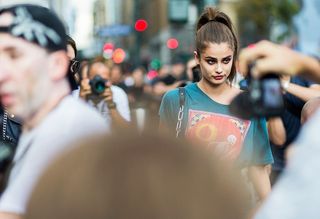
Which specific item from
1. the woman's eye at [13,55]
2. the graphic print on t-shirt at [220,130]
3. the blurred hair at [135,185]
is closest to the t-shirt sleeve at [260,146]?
the graphic print on t-shirt at [220,130]

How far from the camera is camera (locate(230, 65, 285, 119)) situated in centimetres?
243

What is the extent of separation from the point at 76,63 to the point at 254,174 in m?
1.27

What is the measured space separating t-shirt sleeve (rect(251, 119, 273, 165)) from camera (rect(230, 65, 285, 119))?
9.01ft

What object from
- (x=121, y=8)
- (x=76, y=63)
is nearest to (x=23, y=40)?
(x=76, y=63)

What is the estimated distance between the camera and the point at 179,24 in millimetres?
48875

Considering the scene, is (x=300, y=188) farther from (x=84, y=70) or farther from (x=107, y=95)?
(x=84, y=70)

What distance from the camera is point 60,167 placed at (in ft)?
6.22

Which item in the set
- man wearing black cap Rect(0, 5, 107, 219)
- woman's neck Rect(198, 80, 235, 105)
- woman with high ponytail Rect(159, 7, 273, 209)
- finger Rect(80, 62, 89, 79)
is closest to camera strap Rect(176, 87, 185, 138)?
woman with high ponytail Rect(159, 7, 273, 209)

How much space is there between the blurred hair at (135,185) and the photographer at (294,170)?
0.27 metres

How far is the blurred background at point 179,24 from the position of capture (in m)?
19.5

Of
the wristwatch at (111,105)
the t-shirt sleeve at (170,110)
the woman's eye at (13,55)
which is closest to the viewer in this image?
the woman's eye at (13,55)

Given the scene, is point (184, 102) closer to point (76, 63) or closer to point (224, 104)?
point (224, 104)

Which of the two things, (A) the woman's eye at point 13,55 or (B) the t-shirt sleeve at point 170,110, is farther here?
(B) the t-shirt sleeve at point 170,110

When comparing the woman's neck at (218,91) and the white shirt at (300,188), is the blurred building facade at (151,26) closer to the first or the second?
the woman's neck at (218,91)
